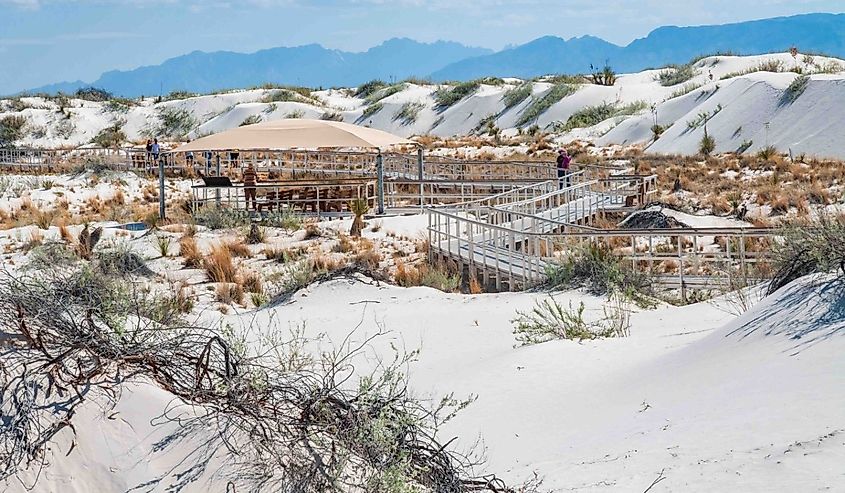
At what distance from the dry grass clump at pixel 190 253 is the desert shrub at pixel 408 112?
4675cm

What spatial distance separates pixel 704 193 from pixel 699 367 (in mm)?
20218

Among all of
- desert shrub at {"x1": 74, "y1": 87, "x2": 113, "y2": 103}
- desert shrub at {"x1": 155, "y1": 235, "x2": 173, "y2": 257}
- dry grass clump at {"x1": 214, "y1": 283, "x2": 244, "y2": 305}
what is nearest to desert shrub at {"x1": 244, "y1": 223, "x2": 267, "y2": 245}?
desert shrub at {"x1": 155, "y1": 235, "x2": 173, "y2": 257}

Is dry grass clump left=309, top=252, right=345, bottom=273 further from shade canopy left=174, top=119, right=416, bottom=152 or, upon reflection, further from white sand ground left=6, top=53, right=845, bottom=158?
white sand ground left=6, top=53, right=845, bottom=158

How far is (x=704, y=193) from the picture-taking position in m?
26.9

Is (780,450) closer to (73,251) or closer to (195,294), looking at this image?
(195,294)

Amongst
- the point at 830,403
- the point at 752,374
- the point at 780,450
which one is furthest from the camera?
the point at 752,374

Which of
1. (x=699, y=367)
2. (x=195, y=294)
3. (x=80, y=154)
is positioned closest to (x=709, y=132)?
(x=80, y=154)

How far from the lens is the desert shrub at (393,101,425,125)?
214 feet

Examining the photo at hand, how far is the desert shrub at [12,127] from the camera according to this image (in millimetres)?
60062

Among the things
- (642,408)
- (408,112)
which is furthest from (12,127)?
(642,408)

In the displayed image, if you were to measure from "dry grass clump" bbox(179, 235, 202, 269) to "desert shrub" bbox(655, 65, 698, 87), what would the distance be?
4736 centimetres

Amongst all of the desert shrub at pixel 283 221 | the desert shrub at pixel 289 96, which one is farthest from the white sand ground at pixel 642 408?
the desert shrub at pixel 289 96

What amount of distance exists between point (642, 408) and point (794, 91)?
36.7 m

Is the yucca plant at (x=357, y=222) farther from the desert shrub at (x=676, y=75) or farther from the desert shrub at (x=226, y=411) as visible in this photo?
the desert shrub at (x=676, y=75)
